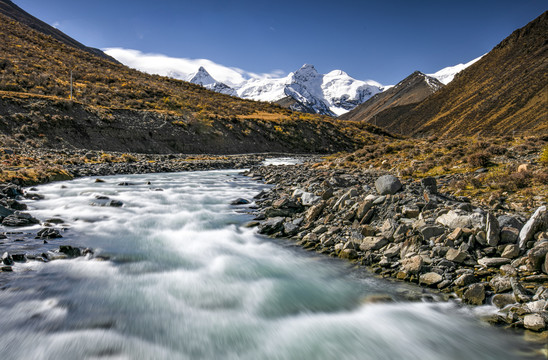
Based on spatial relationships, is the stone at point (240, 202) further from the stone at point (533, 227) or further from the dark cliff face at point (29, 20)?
the dark cliff face at point (29, 20)

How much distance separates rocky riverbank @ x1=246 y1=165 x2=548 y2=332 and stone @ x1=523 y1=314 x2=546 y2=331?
0.01 metres

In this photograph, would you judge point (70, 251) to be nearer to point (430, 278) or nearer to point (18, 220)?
point (18, 220)

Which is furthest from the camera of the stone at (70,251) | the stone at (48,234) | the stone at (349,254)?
the stone at (48,234)

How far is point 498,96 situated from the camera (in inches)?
4998

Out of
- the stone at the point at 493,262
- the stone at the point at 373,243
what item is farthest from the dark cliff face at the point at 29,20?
the stone at the point at 493,262

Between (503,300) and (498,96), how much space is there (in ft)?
502

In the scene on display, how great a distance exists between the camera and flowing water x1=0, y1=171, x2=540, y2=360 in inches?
189

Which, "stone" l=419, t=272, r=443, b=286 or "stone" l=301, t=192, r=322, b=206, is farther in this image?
"stone" l=301, t=192, r=322, b=206

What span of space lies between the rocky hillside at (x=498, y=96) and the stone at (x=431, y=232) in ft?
316

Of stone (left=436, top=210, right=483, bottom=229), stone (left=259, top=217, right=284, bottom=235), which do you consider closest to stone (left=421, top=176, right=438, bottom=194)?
stone (left=436, top=210, right=483, bottom=229)

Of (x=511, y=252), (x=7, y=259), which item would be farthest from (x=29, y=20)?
(x=511, y=252)

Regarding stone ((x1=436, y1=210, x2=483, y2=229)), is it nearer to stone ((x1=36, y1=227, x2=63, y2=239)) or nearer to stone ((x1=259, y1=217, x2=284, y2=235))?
stone ((x1=259, y1=217, x2=284, y2=235))

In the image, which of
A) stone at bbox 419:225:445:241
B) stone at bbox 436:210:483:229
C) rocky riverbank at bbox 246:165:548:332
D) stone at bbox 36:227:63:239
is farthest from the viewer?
stone at bbox 36:227:63:239

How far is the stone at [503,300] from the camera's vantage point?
16.7 feet
